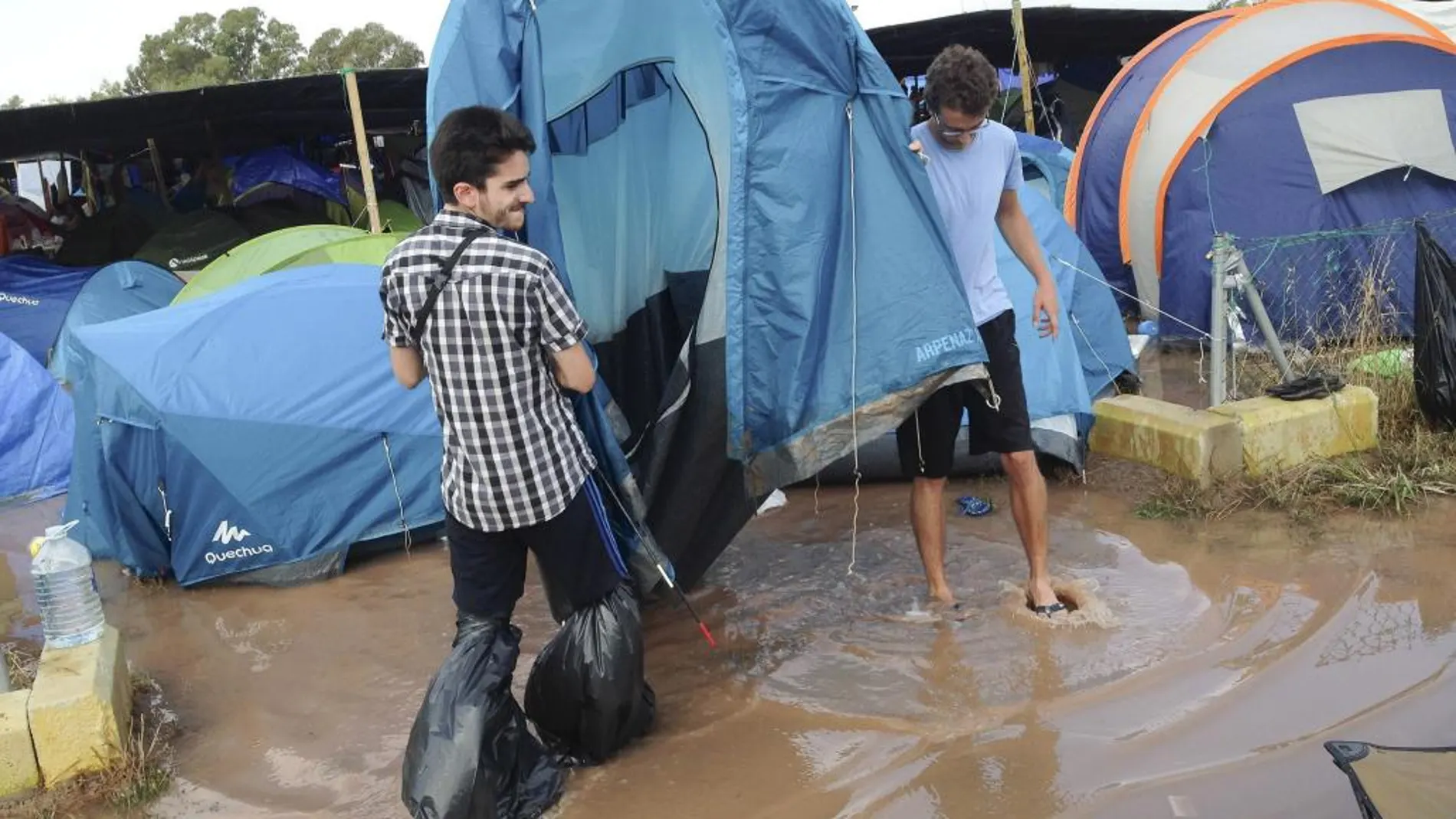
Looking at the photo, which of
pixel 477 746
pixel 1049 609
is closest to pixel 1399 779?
pixel 1049 609

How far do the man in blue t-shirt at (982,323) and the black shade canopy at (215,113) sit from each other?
377 inches

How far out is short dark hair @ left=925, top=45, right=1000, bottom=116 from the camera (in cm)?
370

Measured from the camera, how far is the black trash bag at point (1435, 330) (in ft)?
17.1

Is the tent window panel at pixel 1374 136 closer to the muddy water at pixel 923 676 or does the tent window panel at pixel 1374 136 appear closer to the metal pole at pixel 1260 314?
the metal pole at pixel 1260 314

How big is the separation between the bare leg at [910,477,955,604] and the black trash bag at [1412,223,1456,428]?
2.69 meters

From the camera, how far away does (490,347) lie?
2936 mm

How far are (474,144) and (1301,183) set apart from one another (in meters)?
6.60

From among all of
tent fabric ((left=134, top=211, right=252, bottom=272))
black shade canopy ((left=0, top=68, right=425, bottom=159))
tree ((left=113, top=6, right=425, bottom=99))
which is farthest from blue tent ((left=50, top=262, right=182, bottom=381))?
tree ((left=113, top=6, right=425, bottom=99))

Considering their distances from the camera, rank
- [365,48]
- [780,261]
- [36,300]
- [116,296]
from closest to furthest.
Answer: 1. [780,261]
2. [116,296]
3. [36,300]
4. [365,48]

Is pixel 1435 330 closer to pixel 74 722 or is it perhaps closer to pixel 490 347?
pixel 490 347

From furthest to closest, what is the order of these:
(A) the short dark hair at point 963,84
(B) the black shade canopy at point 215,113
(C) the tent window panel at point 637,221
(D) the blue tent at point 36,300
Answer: (B) the black shade canopy at point 215,113 < (D) the blue tent at point 36,300 < (C) the tent window panel at point 637,221 < (A) the short dark hair at point 963,84

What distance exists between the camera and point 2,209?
54.7 ft

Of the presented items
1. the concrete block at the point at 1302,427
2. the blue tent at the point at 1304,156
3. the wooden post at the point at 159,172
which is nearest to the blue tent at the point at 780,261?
the concrete block at the point at 1302,427

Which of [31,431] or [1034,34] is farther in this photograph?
[1034,34]
